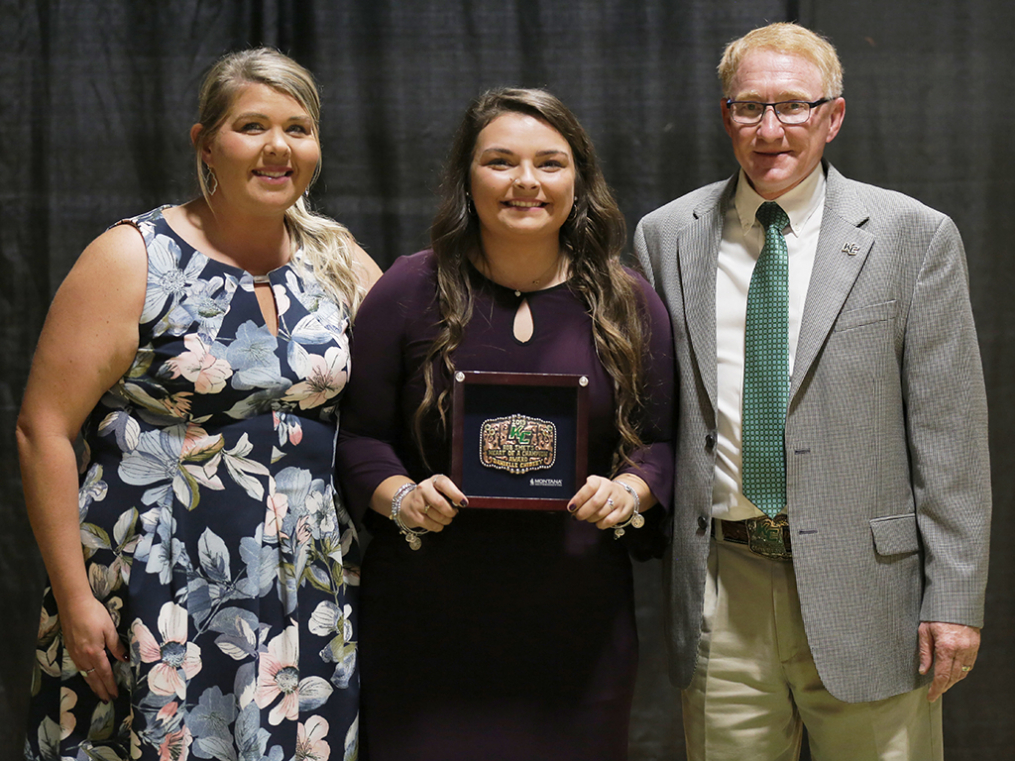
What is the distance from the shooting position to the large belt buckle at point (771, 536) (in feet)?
5.88

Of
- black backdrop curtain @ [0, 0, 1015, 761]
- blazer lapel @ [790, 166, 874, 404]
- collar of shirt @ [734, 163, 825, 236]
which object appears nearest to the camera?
blazer lapel @ [790, 166, 874, 404]

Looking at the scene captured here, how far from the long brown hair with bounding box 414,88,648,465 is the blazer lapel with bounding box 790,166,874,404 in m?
0.29

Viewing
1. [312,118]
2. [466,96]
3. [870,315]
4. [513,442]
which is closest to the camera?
[513,442]

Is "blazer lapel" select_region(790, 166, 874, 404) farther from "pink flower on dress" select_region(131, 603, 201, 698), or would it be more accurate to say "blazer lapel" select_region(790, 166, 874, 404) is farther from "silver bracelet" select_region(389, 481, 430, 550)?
"pink flower on dress" select_region(131, 603, 201, 698)

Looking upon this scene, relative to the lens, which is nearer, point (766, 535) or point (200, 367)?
point (200, 367)

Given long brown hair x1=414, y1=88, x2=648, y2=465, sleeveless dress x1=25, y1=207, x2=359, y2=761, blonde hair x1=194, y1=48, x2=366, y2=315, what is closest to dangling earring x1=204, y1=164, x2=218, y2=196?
blonde hair x1=194, y1=48, x2=366, y2=315

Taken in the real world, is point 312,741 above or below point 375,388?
below

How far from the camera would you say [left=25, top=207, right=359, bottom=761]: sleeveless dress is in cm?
167

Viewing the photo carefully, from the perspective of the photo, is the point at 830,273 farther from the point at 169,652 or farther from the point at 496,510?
the point at 169,652

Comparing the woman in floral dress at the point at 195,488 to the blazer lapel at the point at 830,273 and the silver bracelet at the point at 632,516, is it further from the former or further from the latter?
the blazer lapel at the point at 830,273

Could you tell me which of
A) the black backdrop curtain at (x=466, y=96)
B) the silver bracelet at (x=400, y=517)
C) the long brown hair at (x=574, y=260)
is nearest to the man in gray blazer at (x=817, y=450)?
the long brown hair at (x=574, y=260)

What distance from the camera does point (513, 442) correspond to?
5.31ft

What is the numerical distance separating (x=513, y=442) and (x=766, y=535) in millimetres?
534

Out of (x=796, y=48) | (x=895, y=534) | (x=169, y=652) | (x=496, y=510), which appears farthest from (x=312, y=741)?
(x=796, y=48)
